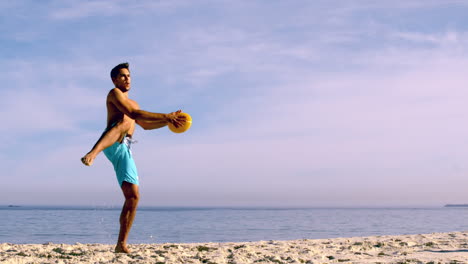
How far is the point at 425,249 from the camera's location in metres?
5.89

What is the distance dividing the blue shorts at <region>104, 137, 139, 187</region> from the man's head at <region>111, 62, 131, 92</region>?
0.60m

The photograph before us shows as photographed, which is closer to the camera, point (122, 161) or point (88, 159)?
point (88, 159)

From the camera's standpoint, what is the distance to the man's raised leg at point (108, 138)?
4.28 m

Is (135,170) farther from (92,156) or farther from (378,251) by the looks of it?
(378,251)

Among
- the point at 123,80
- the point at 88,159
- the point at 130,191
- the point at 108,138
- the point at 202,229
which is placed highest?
the point at 123,80

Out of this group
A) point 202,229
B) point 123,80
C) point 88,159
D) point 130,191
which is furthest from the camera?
point 202,229

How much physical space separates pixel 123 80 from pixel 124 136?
0.61m

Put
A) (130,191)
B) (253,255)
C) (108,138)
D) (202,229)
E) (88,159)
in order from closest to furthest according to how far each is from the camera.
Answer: (88,159) → (108,138) → (130,191) → (253,255) → (202,229)

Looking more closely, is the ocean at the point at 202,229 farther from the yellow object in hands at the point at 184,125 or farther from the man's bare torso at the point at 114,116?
the yellow object in hands at the point at 184,125

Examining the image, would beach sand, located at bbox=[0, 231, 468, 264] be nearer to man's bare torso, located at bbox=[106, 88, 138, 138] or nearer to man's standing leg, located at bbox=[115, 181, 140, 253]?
man's standing leg, located at bbox=[115, 181, 140, 253]

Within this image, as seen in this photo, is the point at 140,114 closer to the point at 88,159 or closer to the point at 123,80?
the point at 123,80

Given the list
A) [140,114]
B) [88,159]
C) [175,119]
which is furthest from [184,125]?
[88,159]

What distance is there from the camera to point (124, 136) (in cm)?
481

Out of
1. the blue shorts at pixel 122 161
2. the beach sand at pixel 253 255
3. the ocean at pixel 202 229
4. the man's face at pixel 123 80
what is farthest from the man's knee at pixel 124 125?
the ocean at pixel 202 229
